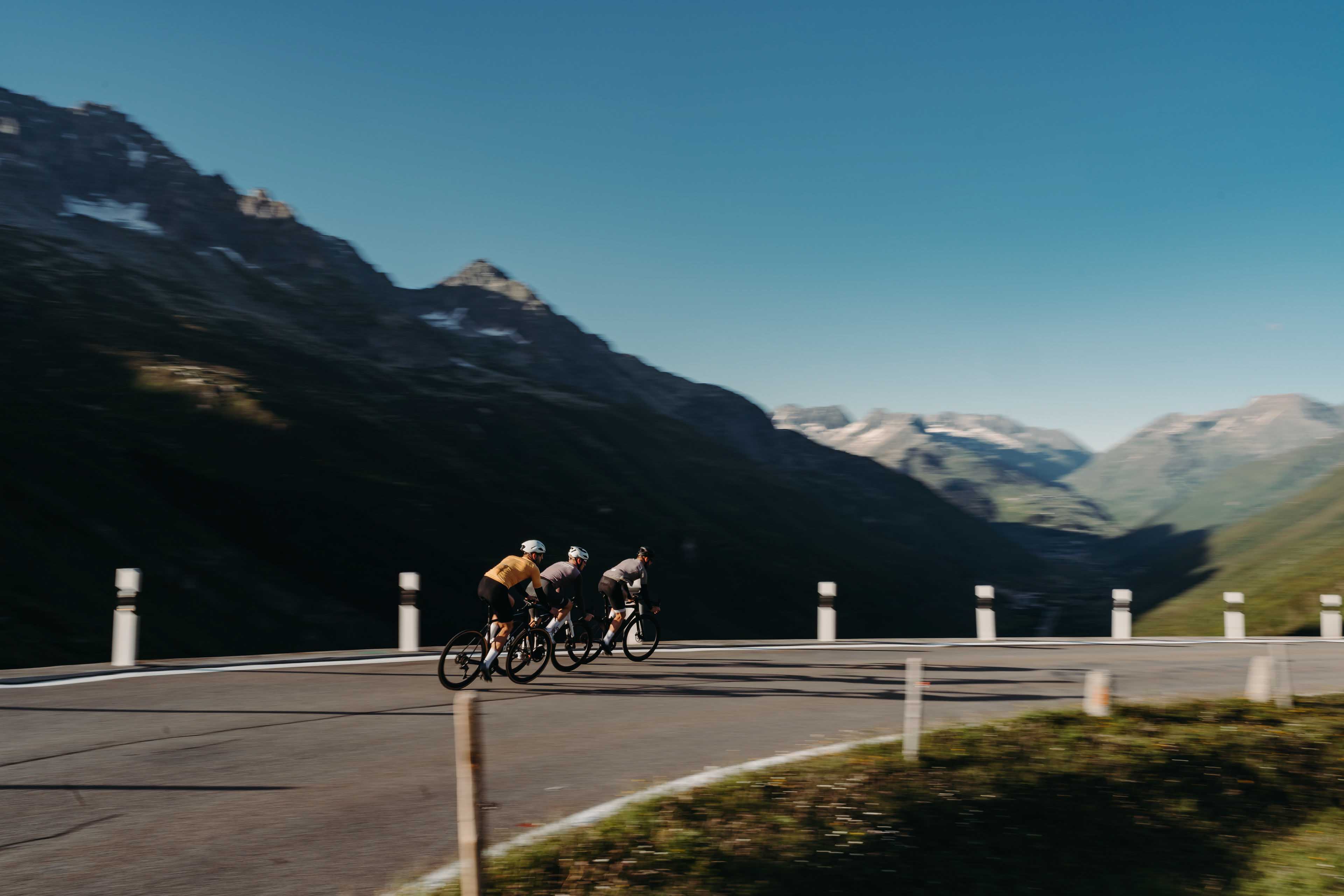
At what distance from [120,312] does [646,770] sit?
109643mm

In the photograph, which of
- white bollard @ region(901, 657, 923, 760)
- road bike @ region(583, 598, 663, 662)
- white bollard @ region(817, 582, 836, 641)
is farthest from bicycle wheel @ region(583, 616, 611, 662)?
white bollard @ region(901, 657, 923, 760)

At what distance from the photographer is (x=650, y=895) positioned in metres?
4.38

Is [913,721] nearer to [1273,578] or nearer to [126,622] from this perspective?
[126,622]

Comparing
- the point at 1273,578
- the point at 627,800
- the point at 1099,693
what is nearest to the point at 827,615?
the point at 1099,693

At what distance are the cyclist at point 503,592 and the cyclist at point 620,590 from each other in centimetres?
247

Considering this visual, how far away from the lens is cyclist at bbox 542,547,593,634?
1196 centimetres

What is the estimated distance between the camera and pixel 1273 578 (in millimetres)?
137375

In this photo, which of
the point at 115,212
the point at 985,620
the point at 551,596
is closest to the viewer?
the point at 551,596

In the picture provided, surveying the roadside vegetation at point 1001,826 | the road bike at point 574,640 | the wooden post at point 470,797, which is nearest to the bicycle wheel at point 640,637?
the road bike at point 574,640

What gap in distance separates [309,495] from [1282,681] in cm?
5691

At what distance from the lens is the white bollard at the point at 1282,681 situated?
10125mm

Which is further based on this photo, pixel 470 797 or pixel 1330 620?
pixel 1330 620

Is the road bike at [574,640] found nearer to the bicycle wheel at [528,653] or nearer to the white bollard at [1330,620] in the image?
the bicycle wheel at [528,653]

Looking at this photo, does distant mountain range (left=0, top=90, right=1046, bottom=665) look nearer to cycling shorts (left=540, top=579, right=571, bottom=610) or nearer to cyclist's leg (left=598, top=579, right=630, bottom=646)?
cyclist's leg (left=598, top=579, right=630, bottom=646)
